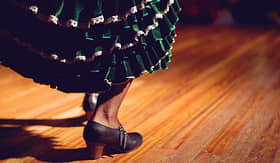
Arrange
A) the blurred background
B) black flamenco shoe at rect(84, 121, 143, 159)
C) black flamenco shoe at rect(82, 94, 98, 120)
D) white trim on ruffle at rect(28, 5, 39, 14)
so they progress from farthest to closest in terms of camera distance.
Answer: the blurred background < black flamenco shoe at rect(82, 94, 98, 120) < black flamenco shoe at rect(84, 121, 143, 159) < white trim on ruffle at rect(28, 5, 39, 14)

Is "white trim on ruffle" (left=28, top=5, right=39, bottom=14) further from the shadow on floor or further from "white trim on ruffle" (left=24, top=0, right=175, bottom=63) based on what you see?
the shadow on floor

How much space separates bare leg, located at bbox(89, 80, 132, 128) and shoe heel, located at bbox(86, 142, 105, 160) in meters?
0.06

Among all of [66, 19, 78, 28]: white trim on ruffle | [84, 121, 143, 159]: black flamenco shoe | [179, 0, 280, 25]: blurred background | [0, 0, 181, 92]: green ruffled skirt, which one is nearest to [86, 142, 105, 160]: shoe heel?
[84, 121, 143, 159]: black flamenco shoe

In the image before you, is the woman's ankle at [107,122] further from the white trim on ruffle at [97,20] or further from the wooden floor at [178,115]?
the white trim on ruffle at [97,20]

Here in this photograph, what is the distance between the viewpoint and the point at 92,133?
3.06 feet

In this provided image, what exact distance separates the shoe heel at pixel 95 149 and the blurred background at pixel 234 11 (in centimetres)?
289

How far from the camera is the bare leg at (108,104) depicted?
94 centimetres

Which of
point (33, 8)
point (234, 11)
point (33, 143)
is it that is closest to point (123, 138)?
point (33, 143)

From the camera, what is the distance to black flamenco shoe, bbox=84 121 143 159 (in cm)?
94

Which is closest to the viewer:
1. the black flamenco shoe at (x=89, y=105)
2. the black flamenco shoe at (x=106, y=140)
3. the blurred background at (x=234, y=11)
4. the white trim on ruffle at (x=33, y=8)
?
the white trim on ruffle at (x=33, y=8)

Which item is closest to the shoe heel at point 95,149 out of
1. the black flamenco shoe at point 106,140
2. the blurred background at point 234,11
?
the black flamenco shoe at point 106,140

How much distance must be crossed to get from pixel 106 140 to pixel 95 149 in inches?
1.7

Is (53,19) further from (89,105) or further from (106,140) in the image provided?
(89,105)

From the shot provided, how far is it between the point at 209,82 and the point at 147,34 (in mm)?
874
